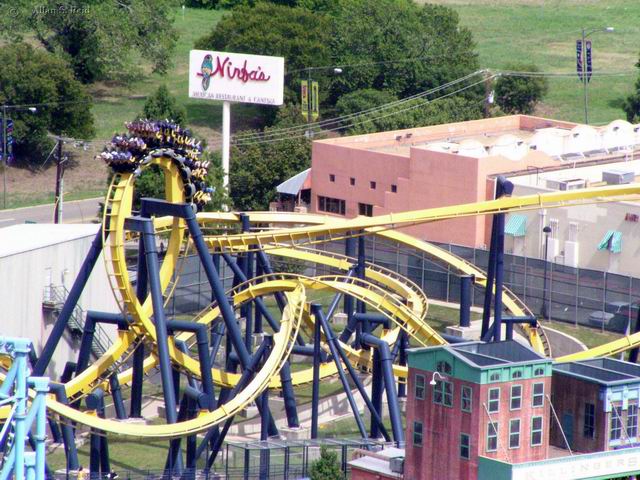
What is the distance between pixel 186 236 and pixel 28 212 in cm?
3725

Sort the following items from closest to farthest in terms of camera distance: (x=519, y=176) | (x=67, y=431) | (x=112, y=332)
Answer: (x=67, y=431) < (x=112, y=332) < (x=519, y=176)

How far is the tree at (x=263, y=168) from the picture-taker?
96.2 meters

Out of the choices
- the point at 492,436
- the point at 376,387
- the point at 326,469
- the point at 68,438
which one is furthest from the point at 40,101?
the point at 492,436

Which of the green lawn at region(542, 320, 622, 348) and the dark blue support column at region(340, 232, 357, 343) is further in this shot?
the green lawn at region(542, 320, 622, 348)

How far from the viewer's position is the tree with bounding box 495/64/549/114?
123 meters

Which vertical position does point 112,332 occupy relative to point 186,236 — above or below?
below

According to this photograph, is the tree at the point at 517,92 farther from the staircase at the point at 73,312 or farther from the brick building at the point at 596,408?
the brick building at the point at 596,408

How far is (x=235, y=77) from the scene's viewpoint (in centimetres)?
9538

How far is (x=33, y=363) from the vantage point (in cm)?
5747

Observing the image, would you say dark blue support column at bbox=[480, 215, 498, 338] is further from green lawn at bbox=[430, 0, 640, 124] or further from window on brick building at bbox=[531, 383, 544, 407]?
green lawn at bbox=[430, 0, 640, 124]

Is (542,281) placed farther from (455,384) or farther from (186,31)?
(186,31)

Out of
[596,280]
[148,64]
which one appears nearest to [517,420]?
[596,280]

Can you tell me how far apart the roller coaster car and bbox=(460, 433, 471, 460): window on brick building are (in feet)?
97.4

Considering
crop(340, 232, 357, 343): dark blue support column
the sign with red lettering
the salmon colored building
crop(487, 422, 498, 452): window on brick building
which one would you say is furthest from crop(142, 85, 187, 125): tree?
crop(487, 422, 498, 452): window on brick building
